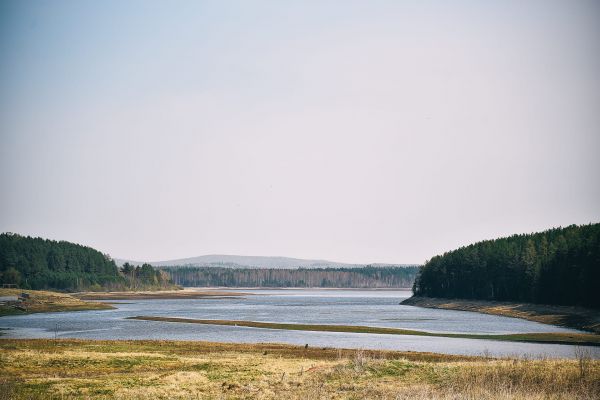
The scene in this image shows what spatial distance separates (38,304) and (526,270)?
11664cm

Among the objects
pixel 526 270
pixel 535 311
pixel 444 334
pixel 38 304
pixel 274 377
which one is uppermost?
pixel 526 270

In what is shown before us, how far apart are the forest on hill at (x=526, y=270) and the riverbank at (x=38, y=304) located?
313 feet

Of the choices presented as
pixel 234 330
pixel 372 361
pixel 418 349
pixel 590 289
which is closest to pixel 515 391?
pixel 372 361

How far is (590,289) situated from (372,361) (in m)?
73.5

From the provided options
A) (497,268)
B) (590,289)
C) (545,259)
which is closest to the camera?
(590,289)

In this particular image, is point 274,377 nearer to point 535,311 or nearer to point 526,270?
point 535,311

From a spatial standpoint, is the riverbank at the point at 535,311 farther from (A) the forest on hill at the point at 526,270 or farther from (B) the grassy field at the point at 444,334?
(B) the grassy field at the point at 444,334

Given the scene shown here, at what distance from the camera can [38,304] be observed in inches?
5920

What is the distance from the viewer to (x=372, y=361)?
45625 millimetres

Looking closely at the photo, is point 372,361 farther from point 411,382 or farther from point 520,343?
point 520,343

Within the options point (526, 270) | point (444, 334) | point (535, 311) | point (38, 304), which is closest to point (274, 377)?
point (444, 334)

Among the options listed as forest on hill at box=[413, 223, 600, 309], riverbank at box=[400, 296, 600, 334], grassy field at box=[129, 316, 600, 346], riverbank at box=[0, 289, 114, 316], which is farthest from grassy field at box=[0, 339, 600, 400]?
riverbank at box=[0, 289, 114, 316]

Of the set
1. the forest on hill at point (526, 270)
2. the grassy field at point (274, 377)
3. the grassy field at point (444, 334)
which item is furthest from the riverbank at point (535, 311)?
the grassy field at point (274, 377)

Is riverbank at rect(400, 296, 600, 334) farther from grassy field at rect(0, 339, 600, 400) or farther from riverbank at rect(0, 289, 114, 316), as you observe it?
riverbank at rect(0, 289, 114, 316)
